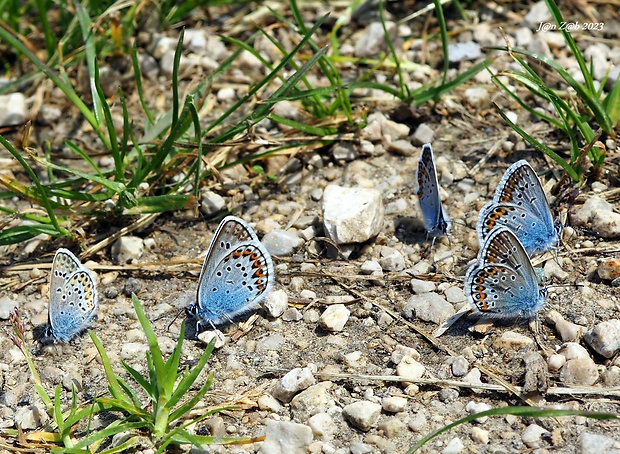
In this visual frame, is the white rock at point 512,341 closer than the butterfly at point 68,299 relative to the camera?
Yes

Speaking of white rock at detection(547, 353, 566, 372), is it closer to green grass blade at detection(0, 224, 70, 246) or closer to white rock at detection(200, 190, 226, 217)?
white rock at detection(200, 190, 226, 217)

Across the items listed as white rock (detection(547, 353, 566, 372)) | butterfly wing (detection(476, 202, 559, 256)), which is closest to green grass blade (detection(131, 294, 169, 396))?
white rock (detection(547, 353, 566, 372))

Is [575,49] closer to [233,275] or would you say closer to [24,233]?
[233,275]

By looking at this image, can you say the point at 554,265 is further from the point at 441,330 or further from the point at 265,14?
the point at 265,14

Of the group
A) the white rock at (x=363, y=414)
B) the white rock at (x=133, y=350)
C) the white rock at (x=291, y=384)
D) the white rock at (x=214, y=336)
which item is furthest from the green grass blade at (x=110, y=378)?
the white rock at (x=363, y=414)

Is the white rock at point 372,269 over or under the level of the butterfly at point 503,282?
under

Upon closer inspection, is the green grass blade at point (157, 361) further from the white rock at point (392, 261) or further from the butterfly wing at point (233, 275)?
the white rock at point (392, 261)
